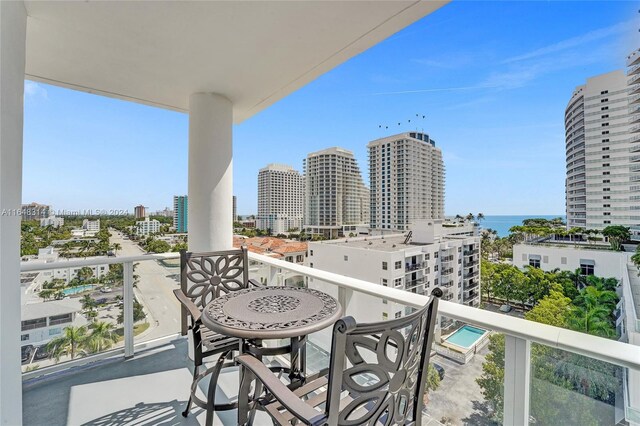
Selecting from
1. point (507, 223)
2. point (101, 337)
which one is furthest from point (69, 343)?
point (507, 223)

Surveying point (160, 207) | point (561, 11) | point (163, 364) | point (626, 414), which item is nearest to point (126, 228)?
point (160, 207)

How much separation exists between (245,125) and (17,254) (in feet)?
9.47

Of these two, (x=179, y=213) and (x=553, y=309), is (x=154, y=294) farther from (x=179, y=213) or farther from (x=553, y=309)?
(x=553, y=309)

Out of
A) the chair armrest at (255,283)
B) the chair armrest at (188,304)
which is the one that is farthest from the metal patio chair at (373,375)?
the chair armrest at (255,283)

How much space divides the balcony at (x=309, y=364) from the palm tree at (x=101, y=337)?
0.09 meters

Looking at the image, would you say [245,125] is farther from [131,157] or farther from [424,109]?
[424,109]

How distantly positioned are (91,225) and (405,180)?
825 centimetres

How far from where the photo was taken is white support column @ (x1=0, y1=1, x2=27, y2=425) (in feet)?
4.46

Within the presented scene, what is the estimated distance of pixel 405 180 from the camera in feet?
29.9

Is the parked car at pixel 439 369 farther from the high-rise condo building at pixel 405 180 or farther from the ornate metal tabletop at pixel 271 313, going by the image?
the high-rise condo building at pixel 405 180

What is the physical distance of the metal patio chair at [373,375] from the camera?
787 millimetres

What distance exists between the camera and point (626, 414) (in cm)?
92

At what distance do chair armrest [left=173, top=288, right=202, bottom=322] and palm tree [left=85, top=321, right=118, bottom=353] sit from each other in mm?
1451

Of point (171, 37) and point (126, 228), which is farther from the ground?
point (171, 37)
